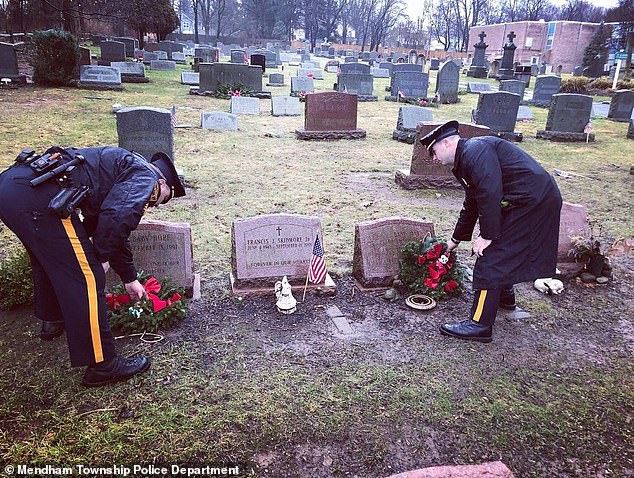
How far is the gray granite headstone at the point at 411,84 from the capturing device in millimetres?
19375

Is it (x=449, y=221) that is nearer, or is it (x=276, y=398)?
(x=276, y=398)

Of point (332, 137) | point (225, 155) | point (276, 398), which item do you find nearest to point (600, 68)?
point (332, 137)

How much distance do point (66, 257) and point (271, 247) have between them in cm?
202

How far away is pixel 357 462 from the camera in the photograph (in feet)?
8.81

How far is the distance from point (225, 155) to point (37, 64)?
11.0 meters

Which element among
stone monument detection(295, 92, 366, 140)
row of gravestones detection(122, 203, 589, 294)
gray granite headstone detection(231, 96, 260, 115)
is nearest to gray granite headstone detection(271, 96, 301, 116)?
gray granite headstone detection(231, 96, 260, 115)

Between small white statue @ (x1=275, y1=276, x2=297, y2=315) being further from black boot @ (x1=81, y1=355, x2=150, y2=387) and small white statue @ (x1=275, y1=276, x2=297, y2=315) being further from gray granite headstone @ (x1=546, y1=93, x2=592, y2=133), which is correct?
gray granite headstone @ (x1=546, y1=93, x2=592, y2=133)

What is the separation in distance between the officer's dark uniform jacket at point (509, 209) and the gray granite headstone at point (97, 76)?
1713cm

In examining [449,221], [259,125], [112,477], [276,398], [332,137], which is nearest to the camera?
[112,477]

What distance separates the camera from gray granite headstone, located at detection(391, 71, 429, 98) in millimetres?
19375

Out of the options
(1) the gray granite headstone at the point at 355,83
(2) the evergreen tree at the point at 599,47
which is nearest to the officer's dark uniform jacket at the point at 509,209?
(1) the gray granite headstone at the point at 355,83

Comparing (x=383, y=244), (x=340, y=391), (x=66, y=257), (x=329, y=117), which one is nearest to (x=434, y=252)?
(x=383, y=244)

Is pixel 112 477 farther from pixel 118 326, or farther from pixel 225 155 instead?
pixel 225 155

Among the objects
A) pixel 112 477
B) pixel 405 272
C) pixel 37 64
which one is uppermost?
pixel 37 64
